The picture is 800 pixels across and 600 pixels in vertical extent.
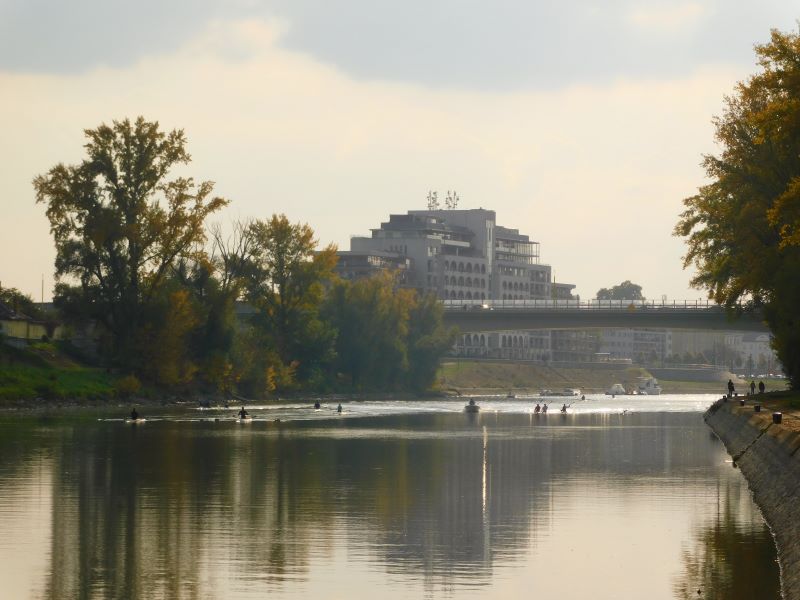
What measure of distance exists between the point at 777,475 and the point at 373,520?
13.6m

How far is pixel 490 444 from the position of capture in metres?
87.4

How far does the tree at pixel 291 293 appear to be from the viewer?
166 meters

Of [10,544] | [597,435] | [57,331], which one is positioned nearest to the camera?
[10,544]

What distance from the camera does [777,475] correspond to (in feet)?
163

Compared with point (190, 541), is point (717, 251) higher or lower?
higher

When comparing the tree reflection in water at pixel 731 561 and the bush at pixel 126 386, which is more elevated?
the bush at pixel 126 386

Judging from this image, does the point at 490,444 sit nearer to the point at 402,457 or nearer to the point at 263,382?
the point at 402,457

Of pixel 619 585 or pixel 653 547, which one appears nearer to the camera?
pixel 619 585

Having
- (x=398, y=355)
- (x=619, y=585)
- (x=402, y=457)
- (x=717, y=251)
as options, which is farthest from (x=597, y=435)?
(x=398, y=355)

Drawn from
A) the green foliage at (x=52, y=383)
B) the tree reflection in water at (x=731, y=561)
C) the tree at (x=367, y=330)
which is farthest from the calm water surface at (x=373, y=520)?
the tree at (x=367, y=330)

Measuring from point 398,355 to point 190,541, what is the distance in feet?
507

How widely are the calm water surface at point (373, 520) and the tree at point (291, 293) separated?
261ft

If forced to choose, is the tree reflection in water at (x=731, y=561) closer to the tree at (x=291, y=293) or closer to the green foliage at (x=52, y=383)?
the green foliage at (x=52, y=383)

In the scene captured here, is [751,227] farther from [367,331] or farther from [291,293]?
[367,331]
